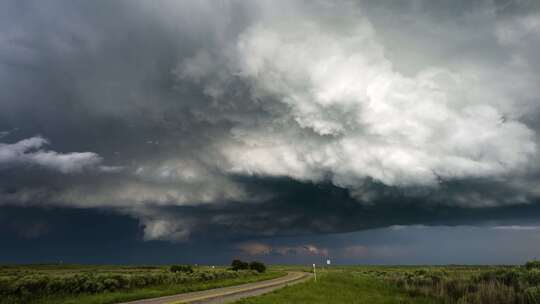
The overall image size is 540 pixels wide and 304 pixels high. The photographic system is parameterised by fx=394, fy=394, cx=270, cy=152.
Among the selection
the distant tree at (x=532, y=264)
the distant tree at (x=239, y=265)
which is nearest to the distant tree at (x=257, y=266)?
the distant tree at (x=239, y=265)

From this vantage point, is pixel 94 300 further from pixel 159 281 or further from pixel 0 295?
pixel 159 281

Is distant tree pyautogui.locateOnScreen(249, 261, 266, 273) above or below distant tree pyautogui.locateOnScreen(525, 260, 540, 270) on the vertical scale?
below

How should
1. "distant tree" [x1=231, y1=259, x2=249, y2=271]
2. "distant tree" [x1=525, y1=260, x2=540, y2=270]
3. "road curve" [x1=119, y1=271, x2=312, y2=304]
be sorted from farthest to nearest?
"distant tree" [x1=231, y1=259, x2=249, y2=271] → "distant tree" [x1=525, y1=260, x2=540, y2=270] → "road curve" [x1=119, y1=271, x2=312, y2=304]

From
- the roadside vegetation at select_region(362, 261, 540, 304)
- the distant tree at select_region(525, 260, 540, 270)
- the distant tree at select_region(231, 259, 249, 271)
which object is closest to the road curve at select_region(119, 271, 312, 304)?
the roadside vegetation at select_region(362, 261, 540, 304)

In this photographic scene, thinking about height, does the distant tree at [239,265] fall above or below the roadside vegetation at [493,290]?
below

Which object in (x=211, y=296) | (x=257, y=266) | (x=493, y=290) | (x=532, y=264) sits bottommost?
(x=257, y=266)

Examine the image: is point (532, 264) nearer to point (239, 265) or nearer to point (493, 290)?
point (493, 290)

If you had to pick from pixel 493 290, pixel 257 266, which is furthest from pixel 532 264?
pixel 257 266

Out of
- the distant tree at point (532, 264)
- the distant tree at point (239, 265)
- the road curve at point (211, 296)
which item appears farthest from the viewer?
the distant tree at point (239, 265)

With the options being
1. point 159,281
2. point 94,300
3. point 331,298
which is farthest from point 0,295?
point 331,298

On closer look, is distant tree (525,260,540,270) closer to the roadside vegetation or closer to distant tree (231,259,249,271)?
the roadside vegetation

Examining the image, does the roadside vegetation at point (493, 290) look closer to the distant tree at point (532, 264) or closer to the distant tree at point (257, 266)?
the distant tree at point (532, 264)

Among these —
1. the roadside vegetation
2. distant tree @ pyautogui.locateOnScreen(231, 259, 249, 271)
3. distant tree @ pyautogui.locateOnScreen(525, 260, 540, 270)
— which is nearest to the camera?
the roadside vegetation

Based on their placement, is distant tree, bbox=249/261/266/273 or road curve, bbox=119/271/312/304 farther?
distant tree, bbox=249/261/266/273
